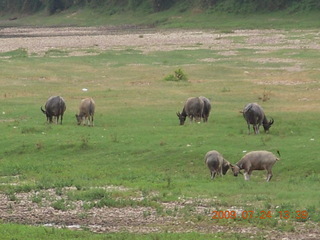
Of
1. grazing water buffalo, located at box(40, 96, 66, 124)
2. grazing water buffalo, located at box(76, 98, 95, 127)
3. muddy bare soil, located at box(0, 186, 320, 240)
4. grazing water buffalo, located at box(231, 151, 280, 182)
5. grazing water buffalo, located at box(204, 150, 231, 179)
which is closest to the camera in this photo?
muddy bare soil, located at box(0, 186, 320, 240)

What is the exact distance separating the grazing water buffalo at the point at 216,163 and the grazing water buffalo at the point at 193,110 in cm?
865

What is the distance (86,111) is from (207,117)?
4.92 metres

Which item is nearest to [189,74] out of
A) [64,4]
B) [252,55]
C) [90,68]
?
[90,68]

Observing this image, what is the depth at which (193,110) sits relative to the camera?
30984 mm

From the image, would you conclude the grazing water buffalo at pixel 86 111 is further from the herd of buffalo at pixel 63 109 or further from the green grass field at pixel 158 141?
the green grass field at pixel 158 141

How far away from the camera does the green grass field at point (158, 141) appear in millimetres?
18688

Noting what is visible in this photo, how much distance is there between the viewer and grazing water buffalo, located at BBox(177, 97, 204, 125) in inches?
1215

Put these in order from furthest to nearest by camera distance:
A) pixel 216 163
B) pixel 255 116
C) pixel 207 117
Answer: pixel 207 117, pixel 255 116, pixel 216 163

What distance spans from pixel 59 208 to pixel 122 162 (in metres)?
6.36

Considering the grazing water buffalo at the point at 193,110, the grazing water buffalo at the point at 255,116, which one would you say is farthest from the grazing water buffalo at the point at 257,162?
the grazing water buffalo at the point at 193,110

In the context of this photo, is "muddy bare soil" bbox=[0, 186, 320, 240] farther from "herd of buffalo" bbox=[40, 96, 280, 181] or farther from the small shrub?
the small shrub
